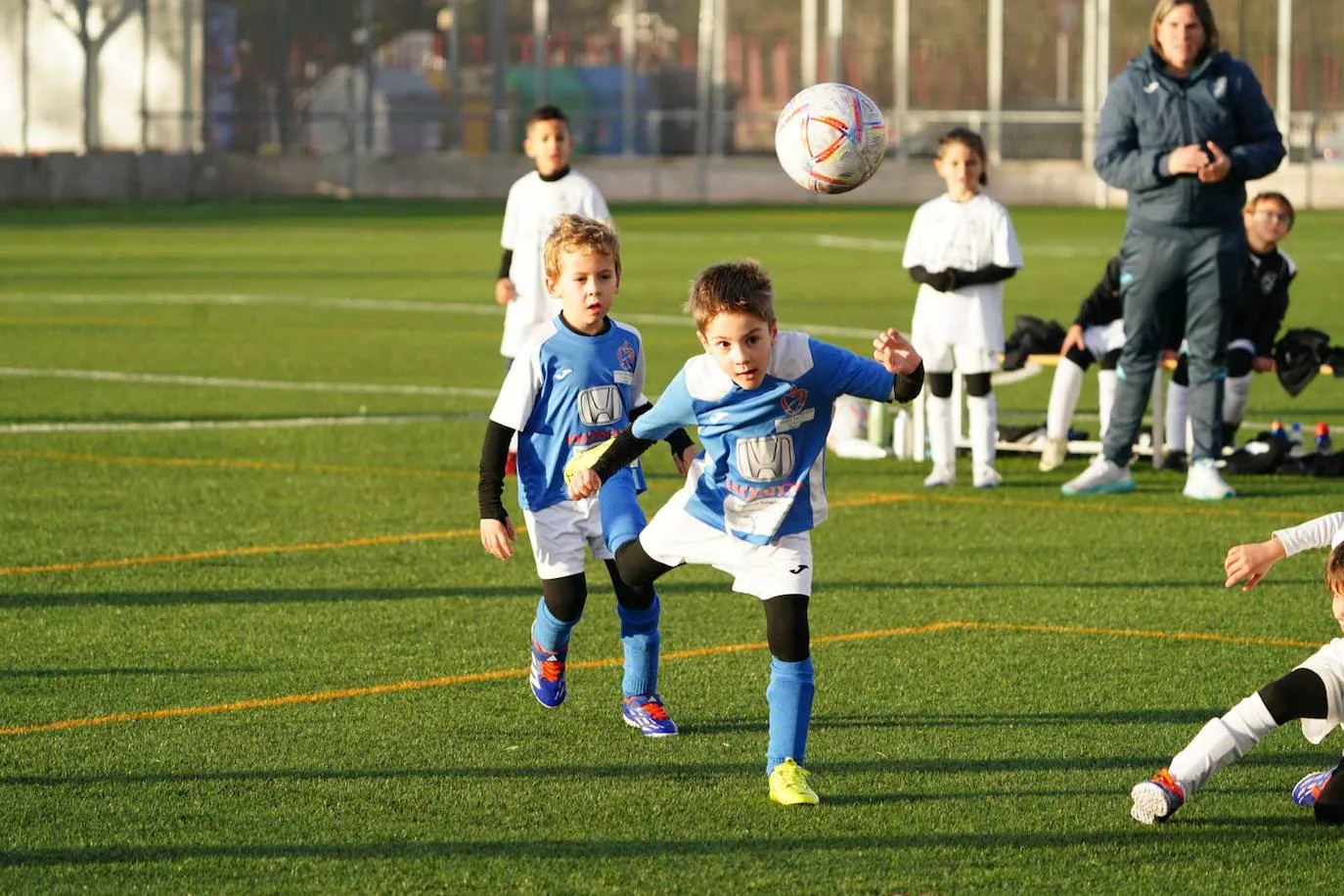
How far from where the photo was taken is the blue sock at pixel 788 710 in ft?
20.4

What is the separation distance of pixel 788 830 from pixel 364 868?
3.65 ft

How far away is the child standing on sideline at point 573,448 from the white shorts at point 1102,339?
6.16 metres

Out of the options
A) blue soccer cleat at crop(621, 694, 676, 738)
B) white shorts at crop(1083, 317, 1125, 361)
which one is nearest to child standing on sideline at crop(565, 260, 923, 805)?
blue soccer cleat at crop(621, 694, 676, 738)

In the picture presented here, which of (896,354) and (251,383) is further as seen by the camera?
(251,383)

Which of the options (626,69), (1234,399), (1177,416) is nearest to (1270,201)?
(1234,399)

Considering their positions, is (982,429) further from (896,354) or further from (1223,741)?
(1223,741)

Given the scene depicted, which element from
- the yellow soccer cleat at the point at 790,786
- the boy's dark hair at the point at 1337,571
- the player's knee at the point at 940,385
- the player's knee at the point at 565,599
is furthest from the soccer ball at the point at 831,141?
the player's knee at the point at 940,385

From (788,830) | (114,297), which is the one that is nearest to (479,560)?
(788,830)

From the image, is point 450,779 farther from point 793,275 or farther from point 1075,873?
point 793,275

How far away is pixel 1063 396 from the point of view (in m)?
12.8

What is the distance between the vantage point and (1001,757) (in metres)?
6.64

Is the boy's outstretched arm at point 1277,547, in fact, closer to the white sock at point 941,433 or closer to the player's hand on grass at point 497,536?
the player's hand on grass at point 497,536

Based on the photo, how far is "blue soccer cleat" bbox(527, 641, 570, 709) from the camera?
7.20 m

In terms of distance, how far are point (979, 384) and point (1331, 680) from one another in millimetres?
6605
